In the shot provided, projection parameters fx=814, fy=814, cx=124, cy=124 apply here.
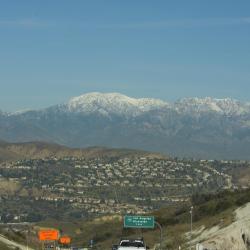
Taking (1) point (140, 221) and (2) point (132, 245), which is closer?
(2) point (132, 245)

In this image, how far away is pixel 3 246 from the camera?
76.9 m

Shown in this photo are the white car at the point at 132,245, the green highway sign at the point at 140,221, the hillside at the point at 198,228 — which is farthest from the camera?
the green highway sign at the point at 140,221

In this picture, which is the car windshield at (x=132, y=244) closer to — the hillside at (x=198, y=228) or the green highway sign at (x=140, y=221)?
the hillside at (x=198, y=228)

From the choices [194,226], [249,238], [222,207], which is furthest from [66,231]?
[249,238]

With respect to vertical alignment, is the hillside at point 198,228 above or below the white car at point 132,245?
below

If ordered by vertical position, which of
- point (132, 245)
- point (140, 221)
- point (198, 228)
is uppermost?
point (140, 221)

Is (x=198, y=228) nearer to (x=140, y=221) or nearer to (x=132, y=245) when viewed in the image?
(x=140, y=221)

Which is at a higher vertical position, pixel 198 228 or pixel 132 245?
pixel 132 245

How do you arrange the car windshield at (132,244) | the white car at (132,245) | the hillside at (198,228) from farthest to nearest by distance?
1. the hillside at (198,228)
2. the car windshield at (132,244)
3. the white car at (132,245)

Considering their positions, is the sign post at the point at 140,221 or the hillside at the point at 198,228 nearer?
the hillside at the point at 198,228

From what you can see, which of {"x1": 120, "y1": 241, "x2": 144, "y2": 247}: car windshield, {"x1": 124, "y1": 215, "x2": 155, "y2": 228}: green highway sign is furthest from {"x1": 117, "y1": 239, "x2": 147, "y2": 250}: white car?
{"x1": 124, "y1": 215, "x2": 155, "y2": 228}: green highway sign

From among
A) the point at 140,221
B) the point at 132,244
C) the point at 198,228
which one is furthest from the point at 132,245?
the point at 198,228

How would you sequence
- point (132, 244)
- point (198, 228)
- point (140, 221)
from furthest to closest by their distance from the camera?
1. point (198, 228)
2. point (140, 221)
3. point (132, 244)

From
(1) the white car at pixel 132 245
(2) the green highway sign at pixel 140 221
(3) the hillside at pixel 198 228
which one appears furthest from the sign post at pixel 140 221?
(1) the white car at pixel 132 245
